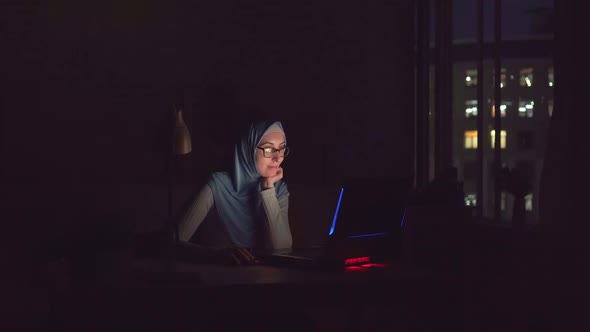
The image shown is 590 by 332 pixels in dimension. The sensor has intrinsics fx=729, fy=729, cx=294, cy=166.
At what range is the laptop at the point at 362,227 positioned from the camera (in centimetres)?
223

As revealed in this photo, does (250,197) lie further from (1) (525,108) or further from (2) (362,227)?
(1) (525,108)

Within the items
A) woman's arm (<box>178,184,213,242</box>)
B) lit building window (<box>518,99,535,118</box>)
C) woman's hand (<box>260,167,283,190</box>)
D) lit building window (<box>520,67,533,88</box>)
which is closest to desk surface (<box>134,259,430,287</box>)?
woman's arm (<box>178,184,213,242</box>)

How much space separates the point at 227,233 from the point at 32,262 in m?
1.18

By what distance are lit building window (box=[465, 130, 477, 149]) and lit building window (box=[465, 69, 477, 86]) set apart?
29 cm

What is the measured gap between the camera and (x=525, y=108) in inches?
146

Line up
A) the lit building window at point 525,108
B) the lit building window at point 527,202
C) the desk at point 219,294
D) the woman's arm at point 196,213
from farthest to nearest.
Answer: the lit building window at point 525,108
the lit building window at point 527,202
the woman's arm at point 196,213
the desk at point 219,294

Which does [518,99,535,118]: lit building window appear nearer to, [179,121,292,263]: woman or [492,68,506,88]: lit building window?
[492,68,506,88]: lit building window

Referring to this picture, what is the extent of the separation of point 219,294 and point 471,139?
274 cm

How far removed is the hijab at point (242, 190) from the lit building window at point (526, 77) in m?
1.23

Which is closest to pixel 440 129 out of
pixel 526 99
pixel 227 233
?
pixel 526 99

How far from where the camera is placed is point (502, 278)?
9.32 feet

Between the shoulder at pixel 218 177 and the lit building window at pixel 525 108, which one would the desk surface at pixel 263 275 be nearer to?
the shoulder at pixel 218 177

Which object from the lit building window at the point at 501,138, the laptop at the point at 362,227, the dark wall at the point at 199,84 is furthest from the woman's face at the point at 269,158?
the lit building window at the point at 501,138

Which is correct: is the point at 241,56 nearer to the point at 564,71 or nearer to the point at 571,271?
the point at 564,71
